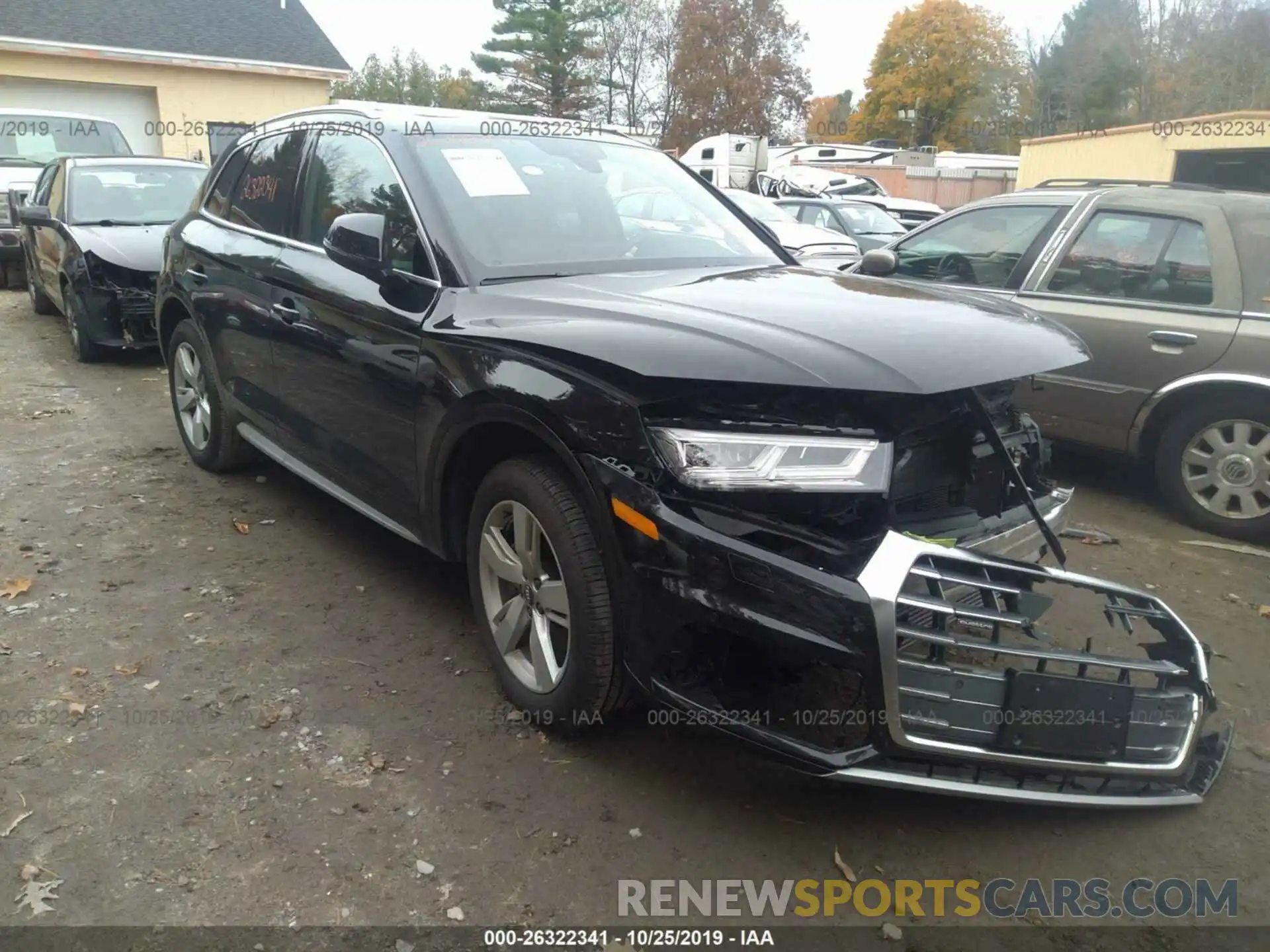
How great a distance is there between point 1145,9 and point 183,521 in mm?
46368

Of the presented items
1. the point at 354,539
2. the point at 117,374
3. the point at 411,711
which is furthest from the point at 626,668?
the point at 117,374

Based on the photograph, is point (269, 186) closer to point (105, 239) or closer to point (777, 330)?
point (777, 330)

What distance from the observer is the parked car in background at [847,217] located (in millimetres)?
13336

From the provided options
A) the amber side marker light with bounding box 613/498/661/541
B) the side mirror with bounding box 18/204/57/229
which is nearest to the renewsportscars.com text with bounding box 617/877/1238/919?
the amber side marker light with bounding box 613/498/661/541

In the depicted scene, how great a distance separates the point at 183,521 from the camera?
4.71 meters

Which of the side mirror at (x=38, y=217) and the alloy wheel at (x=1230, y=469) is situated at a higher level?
the side mirror at (x=38, y=217)

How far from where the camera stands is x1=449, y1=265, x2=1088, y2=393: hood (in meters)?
2.35

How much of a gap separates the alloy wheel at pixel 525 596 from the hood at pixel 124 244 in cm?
580

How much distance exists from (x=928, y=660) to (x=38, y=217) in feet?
29.6

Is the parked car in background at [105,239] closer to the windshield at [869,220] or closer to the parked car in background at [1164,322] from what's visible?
the parked car in background at [1164,322]

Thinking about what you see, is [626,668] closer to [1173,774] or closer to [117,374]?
[1173,774]

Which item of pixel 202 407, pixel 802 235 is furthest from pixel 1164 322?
pixel 802 235

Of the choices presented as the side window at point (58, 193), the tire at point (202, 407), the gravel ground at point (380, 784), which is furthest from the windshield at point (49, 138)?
the gravel ground at point (380, 784)

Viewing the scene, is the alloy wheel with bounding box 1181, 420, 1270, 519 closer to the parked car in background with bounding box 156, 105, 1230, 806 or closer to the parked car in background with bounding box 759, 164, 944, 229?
the parked car in background with bounding box 156, 105, 1230, 806
